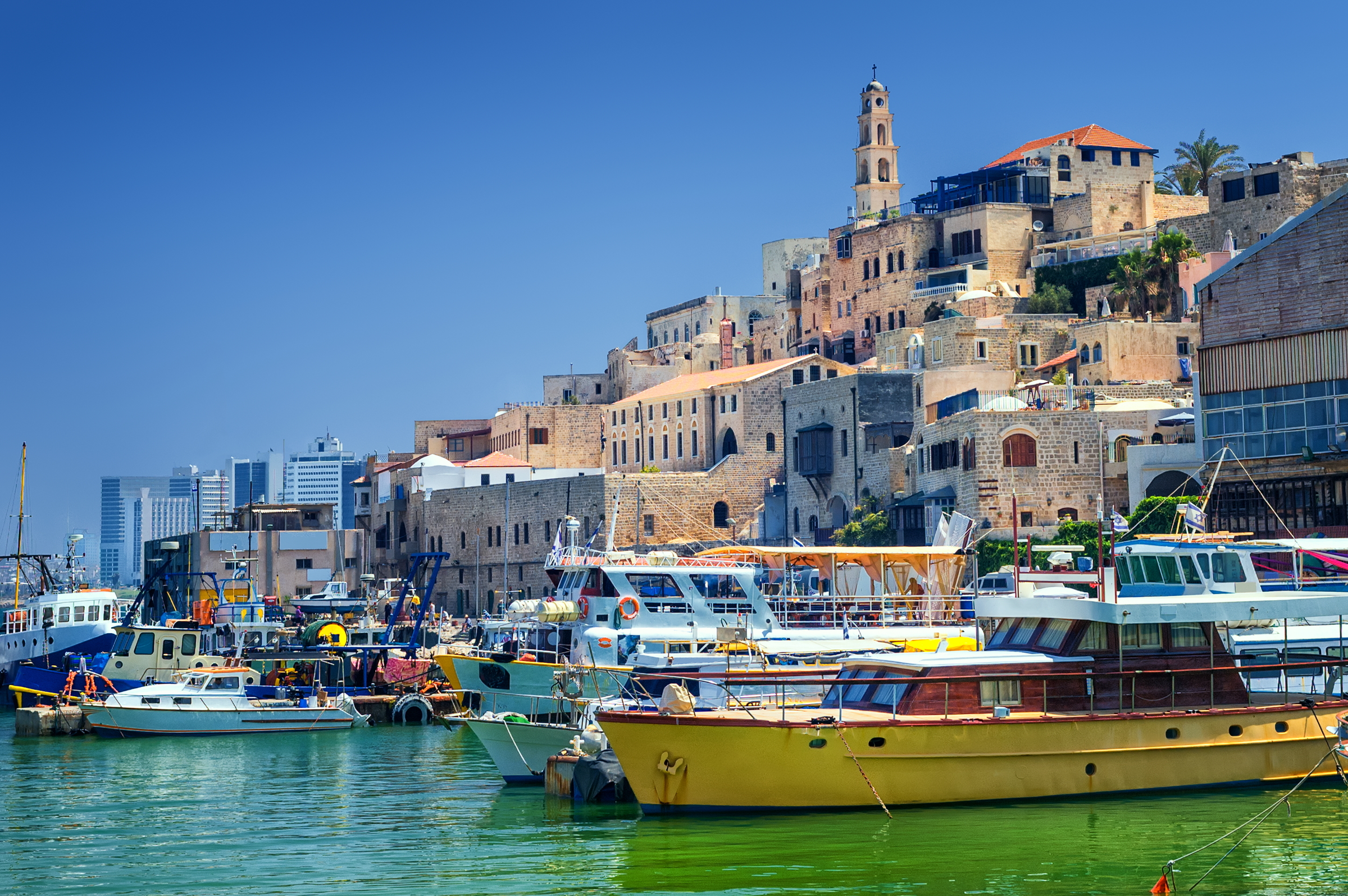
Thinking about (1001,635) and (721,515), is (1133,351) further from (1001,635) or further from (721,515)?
(1001,635)

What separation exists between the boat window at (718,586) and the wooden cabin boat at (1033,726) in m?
8.09

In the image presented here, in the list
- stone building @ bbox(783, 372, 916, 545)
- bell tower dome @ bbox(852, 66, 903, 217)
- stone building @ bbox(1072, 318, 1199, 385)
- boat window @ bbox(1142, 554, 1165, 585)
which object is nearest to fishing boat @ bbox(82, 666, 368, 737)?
boat window @ bbox(1142, 554, 1165, 585)

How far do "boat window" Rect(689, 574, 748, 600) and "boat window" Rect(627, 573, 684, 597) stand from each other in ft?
1.29

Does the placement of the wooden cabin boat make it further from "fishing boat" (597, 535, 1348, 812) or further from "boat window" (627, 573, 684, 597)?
"boat window" (627, 573, 684, 597)

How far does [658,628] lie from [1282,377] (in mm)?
16004

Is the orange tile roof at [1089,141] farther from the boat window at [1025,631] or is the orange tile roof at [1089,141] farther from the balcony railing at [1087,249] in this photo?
the boat window at [1025,631]

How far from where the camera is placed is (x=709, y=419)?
66.9 m

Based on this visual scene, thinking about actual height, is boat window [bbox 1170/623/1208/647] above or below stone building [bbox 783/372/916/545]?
below

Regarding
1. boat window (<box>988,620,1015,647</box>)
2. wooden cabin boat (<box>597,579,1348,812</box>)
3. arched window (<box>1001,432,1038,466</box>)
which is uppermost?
arched window (<box>1001,432,1038,466</box>)

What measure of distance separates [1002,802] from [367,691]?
64.4 ft

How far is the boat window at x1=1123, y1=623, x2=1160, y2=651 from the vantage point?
18.8 meters

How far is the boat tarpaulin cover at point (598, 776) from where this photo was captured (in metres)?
Answer: 19.2

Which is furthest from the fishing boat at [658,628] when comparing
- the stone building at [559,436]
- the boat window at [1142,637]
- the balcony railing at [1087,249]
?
the stone building at [559,436]

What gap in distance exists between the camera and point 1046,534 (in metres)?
42.1
